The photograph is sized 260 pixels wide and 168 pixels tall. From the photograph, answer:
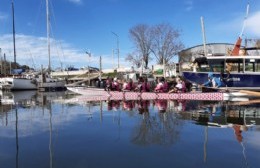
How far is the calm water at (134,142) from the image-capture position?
7.92 metres

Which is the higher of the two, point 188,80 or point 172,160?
point 188,80

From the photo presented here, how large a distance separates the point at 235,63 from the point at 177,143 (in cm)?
2077

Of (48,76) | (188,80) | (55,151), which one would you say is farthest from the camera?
(48,76)

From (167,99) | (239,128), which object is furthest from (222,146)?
(167,99)

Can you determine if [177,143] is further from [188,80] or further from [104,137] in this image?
[188,80]

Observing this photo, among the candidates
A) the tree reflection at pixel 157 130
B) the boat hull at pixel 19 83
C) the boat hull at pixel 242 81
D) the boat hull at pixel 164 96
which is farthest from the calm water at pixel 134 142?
the boat hull at pixel 19 83

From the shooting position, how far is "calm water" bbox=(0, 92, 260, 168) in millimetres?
7918

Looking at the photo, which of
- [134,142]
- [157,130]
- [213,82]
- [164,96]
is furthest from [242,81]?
[134,142]

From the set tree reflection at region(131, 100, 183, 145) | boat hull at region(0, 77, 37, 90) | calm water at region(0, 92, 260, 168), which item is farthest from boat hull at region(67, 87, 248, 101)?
boat hull at region(0, 77, 37, 90)

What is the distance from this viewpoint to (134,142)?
10.1 meters

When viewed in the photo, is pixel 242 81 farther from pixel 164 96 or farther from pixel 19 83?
pixel 19 83

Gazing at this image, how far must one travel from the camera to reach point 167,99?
84.3ft

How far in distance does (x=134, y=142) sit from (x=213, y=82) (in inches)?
762

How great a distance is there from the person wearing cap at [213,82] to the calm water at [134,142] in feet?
41.2
